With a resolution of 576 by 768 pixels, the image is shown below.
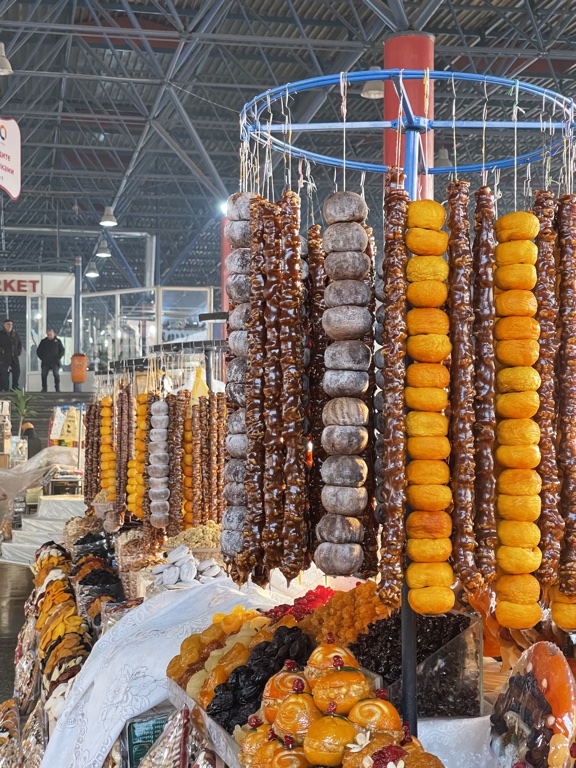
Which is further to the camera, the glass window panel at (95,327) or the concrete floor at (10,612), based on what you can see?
the glass window panel at (95,327)

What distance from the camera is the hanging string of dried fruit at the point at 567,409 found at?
215 centimetres

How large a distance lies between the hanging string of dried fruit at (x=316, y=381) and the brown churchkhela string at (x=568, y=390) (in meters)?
0.64

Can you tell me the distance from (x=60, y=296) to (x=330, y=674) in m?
20.8

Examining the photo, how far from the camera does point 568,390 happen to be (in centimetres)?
219

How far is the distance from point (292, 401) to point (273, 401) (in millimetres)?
76

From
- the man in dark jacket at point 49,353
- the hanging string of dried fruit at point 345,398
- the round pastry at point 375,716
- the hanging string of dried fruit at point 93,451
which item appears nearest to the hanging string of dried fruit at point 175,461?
the hanging string of dried fruit at point 93,451

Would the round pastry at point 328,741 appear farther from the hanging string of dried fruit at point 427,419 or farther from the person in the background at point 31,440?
the person in the background at point 31,440

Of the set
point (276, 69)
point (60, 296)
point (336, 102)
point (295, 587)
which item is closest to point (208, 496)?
point (295, 587)

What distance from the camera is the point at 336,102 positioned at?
14.1 m

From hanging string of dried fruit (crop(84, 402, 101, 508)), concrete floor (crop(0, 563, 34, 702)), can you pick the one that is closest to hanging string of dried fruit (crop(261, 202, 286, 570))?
concrete floor (crop(0, 563, 34, 702))

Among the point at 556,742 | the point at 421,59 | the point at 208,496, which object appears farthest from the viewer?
the point at 421,59

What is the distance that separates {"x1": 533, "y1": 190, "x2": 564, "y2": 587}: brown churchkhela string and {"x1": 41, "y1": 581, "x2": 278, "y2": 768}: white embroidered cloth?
1444mm

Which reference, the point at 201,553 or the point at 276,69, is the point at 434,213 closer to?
the point at 201,553

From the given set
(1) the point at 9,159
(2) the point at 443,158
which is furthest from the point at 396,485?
(2) the point at 443,158
